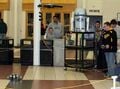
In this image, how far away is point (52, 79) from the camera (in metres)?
11.9

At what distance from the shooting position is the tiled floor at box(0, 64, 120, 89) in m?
10.6

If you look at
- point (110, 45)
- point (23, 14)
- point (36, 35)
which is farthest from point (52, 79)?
point (23, 14)

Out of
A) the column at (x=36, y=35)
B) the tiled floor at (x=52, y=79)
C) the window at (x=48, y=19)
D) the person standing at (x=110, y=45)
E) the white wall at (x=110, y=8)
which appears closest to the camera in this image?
the tiled floor at (x=52, y=79)

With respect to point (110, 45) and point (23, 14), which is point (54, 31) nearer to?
point (110, 45)

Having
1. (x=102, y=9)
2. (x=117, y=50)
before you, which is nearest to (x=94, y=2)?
(x=102, y=9)

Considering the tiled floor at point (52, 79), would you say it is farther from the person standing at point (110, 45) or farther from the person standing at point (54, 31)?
the person standing at point (54, 31)

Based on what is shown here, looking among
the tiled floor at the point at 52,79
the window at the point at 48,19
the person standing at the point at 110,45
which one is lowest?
the tiled floor at the point at 52,79

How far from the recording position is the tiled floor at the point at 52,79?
10.6 metres

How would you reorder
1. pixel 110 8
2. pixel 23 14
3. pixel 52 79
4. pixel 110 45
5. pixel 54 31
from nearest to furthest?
pixel 52 79 → pixel 110 45 → pixel 54 31 → pixel 110 8 → pixel 23 14

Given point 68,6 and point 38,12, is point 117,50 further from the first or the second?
point 68,6

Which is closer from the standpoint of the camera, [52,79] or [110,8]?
[52,79]

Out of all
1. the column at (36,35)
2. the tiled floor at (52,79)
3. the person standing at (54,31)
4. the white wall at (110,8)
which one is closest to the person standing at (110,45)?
the tiled floor at (52,79)

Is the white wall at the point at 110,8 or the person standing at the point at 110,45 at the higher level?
the white wall at the point at 110,8

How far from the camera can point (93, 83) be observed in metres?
11.3
